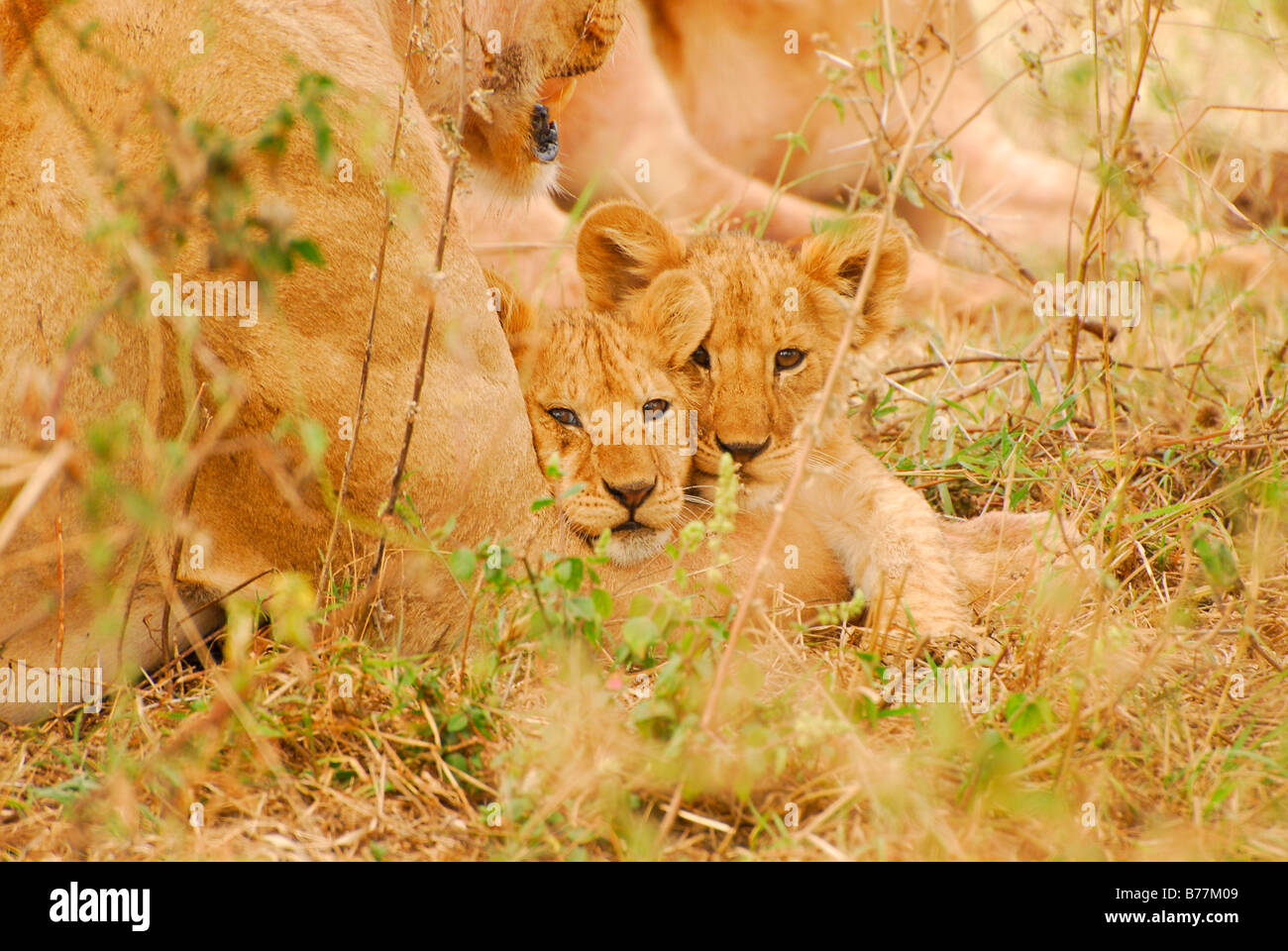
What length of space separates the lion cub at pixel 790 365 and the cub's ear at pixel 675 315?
0.03 meters

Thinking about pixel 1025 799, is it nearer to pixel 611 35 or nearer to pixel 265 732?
pixel 265 732

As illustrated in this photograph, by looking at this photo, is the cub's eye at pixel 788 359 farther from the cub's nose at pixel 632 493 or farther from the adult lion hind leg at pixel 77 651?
the adult lion hind leg at pixel 77 651

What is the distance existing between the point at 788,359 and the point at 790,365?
0.02 meters

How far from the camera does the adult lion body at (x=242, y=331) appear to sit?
6.13 ft

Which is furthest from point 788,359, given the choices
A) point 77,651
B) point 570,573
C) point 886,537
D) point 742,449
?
point 77,651

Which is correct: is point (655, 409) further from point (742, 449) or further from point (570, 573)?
point (570, 573)

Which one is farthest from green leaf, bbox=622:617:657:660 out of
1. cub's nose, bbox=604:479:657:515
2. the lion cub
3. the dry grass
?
the lion cub

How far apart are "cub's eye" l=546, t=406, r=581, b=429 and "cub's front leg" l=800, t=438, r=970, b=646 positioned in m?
0.54

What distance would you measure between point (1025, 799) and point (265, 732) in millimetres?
1005

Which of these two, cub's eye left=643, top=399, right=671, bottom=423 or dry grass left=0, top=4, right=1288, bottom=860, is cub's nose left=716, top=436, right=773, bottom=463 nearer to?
cub's eye left=643, top=399, right=671, bottom=423

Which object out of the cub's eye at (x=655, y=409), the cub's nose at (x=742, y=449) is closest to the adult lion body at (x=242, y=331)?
the cub's eye at (x=655, y=409)

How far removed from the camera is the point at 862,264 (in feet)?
9.37

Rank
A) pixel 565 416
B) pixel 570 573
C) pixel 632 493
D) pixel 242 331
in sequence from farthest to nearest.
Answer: pixel 565 416, pixel 632 493, pixel 242 331, pixel 570 573

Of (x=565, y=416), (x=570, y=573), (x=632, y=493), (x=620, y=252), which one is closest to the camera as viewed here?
(x=570, y=573)
